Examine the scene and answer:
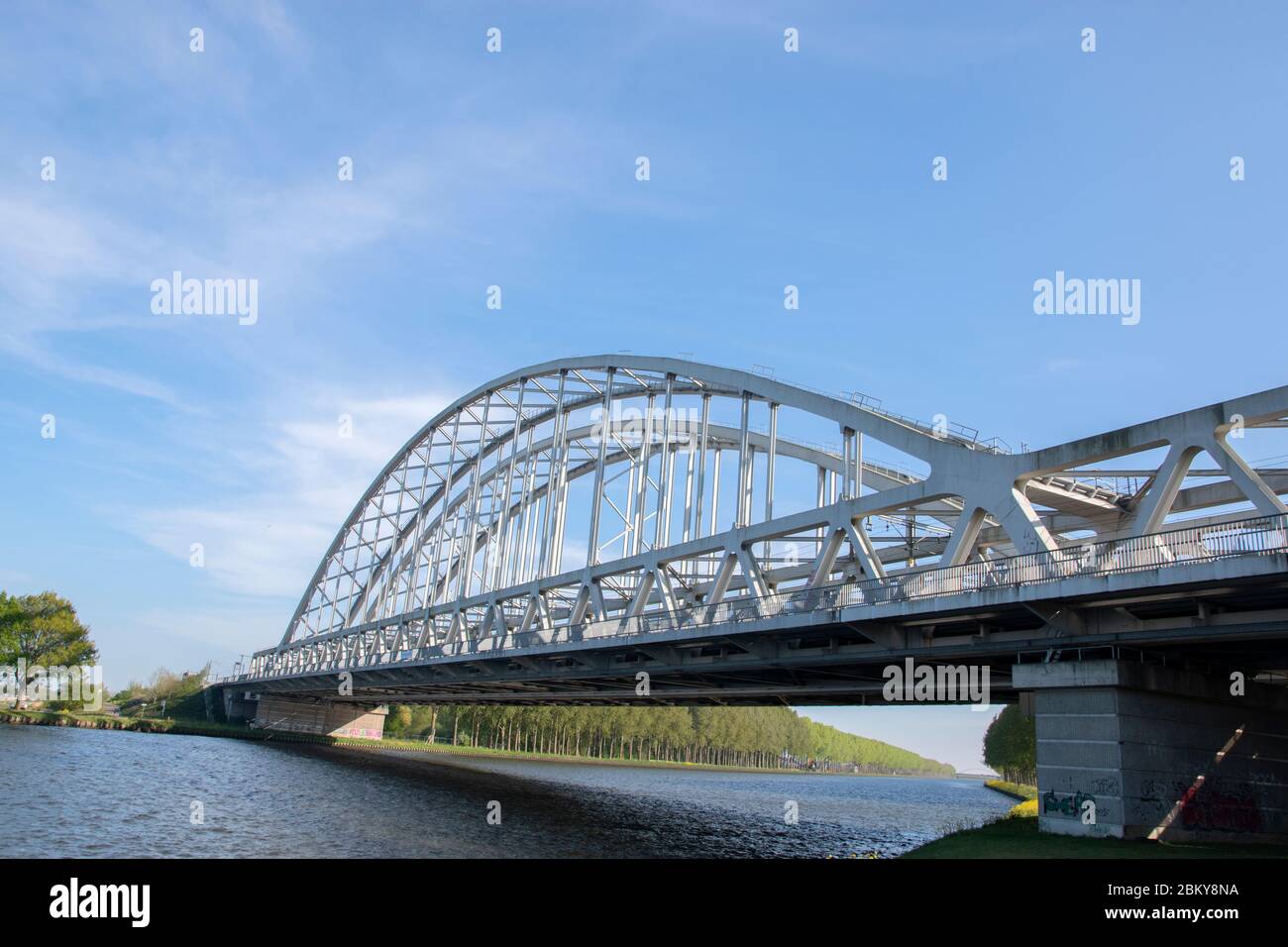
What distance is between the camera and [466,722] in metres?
144

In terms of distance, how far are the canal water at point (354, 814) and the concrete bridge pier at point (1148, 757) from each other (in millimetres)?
8313

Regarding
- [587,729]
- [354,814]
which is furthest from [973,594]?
[587,729]

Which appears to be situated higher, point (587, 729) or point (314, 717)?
point (314, 717)

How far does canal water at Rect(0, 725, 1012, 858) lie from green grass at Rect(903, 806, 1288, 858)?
5.57 m

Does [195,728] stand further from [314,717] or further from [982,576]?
[982,576]

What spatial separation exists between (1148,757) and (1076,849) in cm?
436

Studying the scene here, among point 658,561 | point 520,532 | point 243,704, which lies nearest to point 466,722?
point 243,704

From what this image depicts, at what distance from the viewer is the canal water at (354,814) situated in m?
29.5

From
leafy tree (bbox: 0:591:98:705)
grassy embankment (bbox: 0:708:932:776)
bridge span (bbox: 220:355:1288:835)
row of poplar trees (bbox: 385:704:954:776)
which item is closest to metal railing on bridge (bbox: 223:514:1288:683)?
Result: bridge span (bbox: 220:355:1288:835)

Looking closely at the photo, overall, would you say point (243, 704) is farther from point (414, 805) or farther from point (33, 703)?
point (414, 805)

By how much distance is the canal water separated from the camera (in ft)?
96.9

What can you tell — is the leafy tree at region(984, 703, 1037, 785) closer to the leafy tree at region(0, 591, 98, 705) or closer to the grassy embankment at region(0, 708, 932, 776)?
the grassy embankment at region(0, 708, 932, 776)

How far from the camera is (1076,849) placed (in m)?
22.3

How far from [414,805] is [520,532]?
2596 cm
